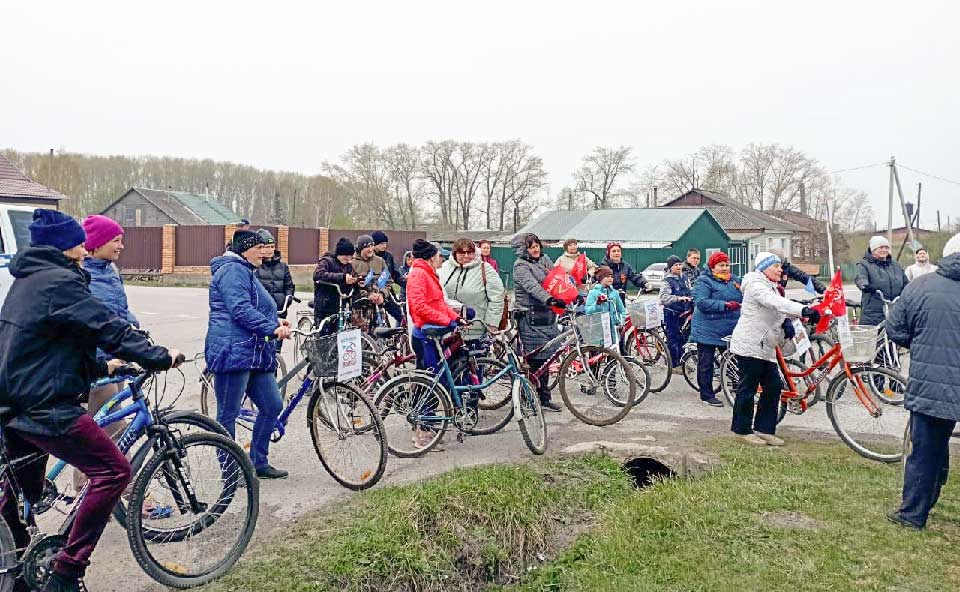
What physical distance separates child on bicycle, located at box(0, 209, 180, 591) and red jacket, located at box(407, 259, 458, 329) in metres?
2.86

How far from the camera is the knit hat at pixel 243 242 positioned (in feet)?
17.4

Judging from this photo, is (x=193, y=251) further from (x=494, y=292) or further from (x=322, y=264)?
(x=494, y=292)

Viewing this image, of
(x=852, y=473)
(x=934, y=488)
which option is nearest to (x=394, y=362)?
(x=852, y=473)

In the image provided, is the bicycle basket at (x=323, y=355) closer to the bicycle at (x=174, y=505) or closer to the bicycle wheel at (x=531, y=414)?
the bicycle at (x=174, y=505)

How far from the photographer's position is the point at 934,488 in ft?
15.2

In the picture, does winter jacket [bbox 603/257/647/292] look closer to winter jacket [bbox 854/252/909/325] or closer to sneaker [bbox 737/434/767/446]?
winter jacket [bbox 854/252/909/325]

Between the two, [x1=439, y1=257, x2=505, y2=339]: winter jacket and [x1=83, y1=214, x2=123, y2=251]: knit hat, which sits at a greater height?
[x1=83, y1=214, x2=123, y2=251]: knit hat

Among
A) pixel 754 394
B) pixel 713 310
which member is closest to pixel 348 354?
pixel 754 394

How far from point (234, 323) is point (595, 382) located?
3816 mm

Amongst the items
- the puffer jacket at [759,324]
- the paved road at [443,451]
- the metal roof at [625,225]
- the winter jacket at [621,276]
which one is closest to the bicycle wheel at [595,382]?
the paved road at [443,451]

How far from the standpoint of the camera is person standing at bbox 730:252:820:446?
653 centimetres

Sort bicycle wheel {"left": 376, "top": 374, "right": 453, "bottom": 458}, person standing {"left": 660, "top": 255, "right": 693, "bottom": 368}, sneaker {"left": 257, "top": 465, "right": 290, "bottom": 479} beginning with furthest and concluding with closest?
person standing {"left": 660, "top": 255, "right": 693, "bottom": 368} < bicycle wheel {"left": 376, "top": 374, "right": 453, "bottom": 458} < sneaker {"left": 257, "top": 465, "right": 290, "bottom": 479}

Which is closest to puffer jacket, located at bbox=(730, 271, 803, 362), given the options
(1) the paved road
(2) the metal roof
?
(1) the paved road

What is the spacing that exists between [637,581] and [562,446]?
8.41 ft
